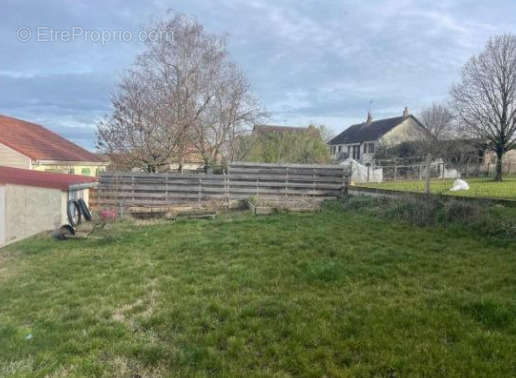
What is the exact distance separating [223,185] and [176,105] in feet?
20.5

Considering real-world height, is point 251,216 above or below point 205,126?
below

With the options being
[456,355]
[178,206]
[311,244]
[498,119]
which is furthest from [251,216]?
[498,119]

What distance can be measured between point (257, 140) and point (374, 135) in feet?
70.3

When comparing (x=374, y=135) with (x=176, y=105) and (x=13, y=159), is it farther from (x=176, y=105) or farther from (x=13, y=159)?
(x=13, y=159)

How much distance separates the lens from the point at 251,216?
10188 mm

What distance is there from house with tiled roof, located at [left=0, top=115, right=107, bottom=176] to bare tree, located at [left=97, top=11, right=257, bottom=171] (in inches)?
121

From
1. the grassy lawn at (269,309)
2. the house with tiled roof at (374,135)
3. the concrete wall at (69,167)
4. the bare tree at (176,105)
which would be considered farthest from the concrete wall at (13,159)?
the house with tiled roof at (374,135)

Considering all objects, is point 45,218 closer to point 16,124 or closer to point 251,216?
point 251,216

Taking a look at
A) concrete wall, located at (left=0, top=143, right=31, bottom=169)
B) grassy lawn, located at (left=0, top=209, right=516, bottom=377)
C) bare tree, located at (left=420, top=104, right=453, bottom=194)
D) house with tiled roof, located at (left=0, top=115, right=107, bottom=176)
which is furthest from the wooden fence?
bare tree, located at (left=420, top=104, right=453, bottom=194)

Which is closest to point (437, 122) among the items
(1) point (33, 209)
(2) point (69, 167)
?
(2) point (69, 167)

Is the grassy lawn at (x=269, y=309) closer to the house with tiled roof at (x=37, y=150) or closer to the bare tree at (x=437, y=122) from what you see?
the house with tiled roof at (x=37, y=150)

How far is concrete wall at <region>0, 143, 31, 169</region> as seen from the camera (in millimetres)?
17578

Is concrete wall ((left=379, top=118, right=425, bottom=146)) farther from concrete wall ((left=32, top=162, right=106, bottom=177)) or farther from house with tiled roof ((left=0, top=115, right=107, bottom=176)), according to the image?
house with tiled roof ((left=0, top=115, right=107, bottom=176))

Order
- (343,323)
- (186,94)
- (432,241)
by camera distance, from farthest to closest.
A: (186,94)
(432,241)
(343,323)
